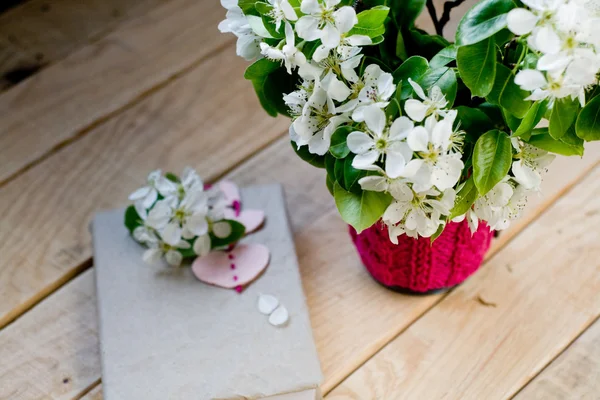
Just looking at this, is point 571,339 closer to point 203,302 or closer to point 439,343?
point 439,343

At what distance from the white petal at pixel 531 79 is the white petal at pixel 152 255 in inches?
17.5

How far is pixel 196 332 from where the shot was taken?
2.39ft

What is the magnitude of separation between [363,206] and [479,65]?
14 cm

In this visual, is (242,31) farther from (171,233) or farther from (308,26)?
(171,233)

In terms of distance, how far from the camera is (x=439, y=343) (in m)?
0.74

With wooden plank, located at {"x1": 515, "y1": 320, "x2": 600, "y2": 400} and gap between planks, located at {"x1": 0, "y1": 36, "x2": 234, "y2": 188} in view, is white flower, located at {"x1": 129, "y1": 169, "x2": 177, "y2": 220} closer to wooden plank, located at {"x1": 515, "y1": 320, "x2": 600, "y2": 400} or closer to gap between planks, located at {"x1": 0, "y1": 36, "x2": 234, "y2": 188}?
gap between planks, located at {"x1": 0, "y1": 36, "x2": 234, "y2": 188}

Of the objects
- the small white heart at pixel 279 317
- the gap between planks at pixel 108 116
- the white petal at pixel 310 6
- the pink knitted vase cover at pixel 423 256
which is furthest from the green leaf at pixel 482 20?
the gap between planks at pixel 108 116

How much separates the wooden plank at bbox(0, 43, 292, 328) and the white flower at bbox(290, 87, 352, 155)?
1.20 feet

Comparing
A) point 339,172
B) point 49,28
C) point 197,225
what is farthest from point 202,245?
point 49,28

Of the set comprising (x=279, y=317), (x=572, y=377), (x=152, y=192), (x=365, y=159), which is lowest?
(x=572, y=377)

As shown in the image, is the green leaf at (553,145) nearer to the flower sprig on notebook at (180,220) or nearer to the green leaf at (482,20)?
the green leaf at (482,20)

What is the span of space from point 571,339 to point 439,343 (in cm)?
13

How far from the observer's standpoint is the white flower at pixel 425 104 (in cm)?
51

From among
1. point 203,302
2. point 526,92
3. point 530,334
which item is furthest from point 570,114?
point 203,302
